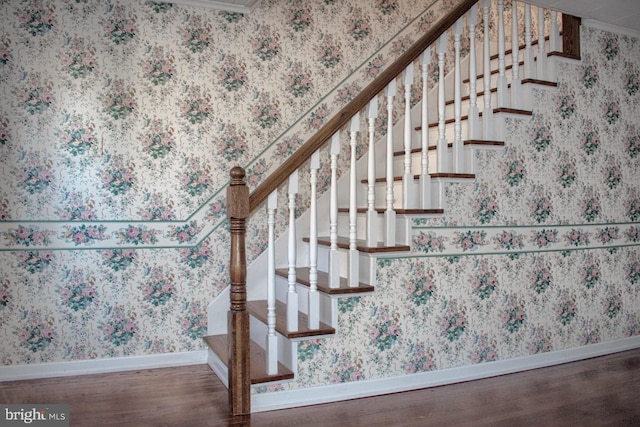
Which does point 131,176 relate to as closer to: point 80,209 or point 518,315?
point 80,209

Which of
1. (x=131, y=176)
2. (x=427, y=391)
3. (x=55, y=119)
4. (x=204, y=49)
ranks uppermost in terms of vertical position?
(x=204, y=49)

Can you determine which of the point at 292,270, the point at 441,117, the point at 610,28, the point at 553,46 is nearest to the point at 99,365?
the point at 292,270

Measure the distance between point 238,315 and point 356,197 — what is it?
35.4 inches

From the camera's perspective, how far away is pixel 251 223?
363 cm

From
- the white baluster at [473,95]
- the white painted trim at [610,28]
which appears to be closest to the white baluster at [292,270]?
the white baluster at [473,95]

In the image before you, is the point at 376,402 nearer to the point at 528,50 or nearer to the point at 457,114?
the point at 457,114

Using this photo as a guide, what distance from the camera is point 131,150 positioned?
11.1ft

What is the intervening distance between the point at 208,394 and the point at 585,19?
11.5 ft

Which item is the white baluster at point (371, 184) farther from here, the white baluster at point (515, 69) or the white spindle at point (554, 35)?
the white spindle at point (554, 35)

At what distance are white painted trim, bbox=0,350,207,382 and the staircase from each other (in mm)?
206

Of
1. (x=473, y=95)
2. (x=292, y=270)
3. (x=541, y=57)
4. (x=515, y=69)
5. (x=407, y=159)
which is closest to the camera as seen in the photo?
(x=292, y=270)

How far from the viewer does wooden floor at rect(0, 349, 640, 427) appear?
2.54 metres

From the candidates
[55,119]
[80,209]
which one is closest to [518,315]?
[80,209]

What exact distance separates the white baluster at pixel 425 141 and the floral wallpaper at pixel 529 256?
0.14m
